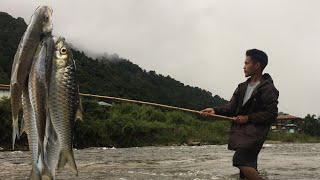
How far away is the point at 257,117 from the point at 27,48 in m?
3.50

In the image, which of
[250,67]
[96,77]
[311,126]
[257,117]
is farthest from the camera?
[311,126]

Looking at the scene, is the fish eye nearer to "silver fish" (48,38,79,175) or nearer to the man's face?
"silver fish" (48,38,79,175)

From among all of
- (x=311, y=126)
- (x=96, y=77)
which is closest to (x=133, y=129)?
(x=96, y=77)

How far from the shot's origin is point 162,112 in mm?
51656

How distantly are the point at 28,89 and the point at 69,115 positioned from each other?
1.07 feet

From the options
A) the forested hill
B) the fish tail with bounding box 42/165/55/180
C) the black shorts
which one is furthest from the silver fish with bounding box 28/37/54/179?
the forested hill

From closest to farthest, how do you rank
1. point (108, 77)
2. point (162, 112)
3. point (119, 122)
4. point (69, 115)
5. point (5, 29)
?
point (69, 115)
point (119, 122)
point (162, 112)
point (5, 29)
point (108, 77)

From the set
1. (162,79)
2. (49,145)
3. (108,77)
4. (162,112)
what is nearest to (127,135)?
(162,112)

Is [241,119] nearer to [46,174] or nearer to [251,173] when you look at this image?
[251,173]

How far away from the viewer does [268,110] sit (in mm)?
5855

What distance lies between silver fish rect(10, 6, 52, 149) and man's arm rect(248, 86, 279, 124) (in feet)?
11.0

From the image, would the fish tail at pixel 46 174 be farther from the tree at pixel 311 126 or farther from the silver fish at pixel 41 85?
the tree at pixel 311 126

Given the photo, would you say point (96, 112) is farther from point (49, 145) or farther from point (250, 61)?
point (49, 145)

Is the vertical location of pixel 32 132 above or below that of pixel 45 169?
above
